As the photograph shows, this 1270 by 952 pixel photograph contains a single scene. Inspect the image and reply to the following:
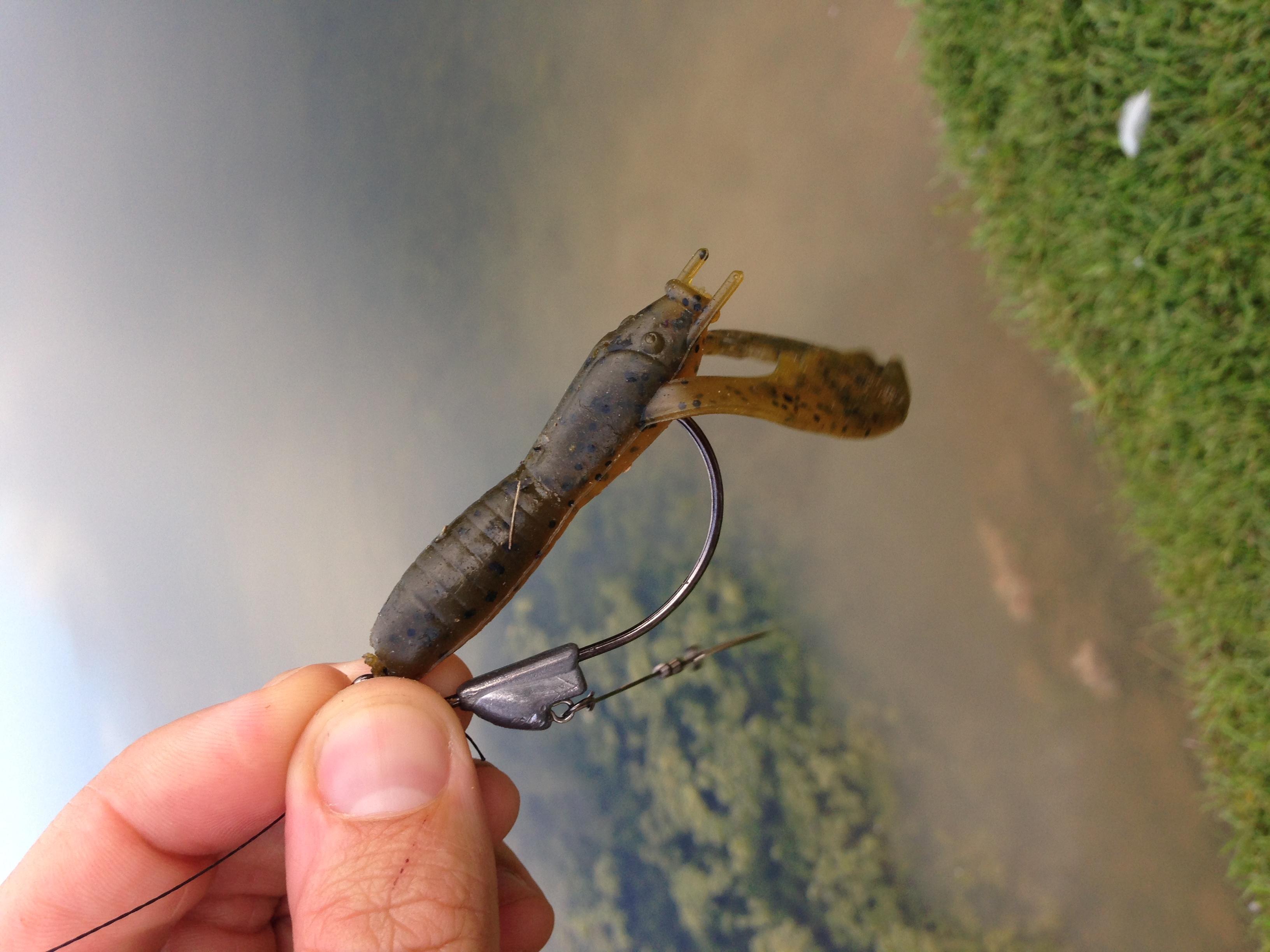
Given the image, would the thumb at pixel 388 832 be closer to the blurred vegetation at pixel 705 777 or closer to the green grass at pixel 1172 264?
the blurred vegetation at pixel 705 777

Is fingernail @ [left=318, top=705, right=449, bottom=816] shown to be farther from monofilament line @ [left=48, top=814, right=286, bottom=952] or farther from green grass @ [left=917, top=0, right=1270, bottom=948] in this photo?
green grass @ [left=917, top=0, right=1270, bottom=948]

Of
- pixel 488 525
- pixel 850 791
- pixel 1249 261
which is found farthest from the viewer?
pixel 850 791

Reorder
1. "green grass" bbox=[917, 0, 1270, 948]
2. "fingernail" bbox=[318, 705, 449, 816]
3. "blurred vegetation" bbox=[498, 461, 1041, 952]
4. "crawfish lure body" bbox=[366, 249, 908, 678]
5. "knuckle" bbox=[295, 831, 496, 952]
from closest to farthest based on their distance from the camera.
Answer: "knuckle" bbox=[295, 831, 496, 952]
"fingernail" bbox=[318, 705, 449, 816]
"crawfish lure body" bbox=[366, 249, 908, 678]
"green grass" bbox=[917, 0, 1270, 948]
"blurred vegetation" bbox=[498, 461, 1041, 952]

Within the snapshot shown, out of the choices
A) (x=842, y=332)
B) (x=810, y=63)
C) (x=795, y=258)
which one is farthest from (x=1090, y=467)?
(x=810, y=63)

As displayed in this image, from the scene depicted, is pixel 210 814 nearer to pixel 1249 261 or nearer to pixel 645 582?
pixel 645 582

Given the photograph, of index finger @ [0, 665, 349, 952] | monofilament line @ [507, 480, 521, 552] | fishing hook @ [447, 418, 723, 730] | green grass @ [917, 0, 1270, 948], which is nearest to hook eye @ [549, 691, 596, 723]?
fishing hook @ [447, 418, 723, 730]

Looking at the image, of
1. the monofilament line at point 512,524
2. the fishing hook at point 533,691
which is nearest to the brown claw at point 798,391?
the fishing hook at point 533,691

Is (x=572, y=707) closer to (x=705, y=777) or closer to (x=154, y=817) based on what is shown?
(x=154, y=817)
